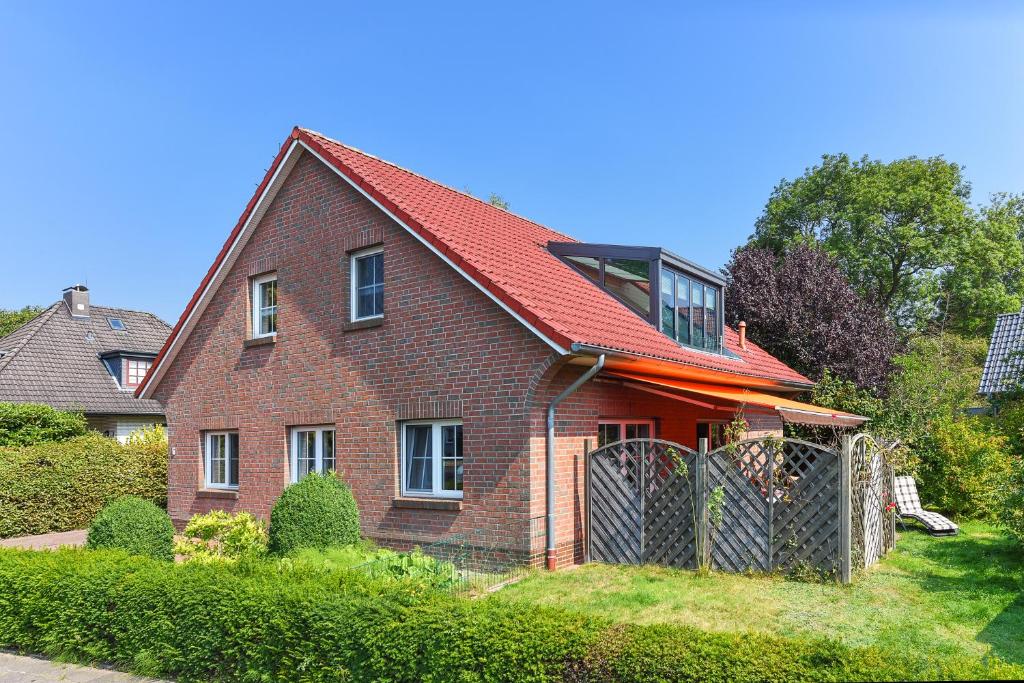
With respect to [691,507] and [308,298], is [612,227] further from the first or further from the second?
[691,507]

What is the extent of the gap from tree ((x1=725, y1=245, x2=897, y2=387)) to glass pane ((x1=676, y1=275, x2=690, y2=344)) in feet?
32.9

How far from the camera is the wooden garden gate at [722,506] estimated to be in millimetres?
10312

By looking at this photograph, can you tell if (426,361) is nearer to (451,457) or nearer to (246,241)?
(451,457)

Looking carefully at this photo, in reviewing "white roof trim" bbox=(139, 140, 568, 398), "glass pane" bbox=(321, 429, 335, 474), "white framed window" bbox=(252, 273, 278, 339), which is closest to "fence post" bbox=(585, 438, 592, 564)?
"white roof trim" bbox=(139, 140, 568, 398)

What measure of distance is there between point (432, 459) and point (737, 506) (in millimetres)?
4988

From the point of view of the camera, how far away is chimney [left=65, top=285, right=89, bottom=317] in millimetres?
33906

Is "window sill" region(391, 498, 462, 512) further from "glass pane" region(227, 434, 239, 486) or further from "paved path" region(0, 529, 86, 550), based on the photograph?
"paved path" region(0, 529, 86, 550)

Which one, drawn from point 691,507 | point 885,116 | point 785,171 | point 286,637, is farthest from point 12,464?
point 785,171

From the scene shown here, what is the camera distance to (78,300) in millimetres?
34094

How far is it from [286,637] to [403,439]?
630cm

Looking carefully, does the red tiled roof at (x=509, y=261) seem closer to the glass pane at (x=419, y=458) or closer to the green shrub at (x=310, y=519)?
the glass pane at (x=419, y=458)

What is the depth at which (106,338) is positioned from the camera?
3356 centimetres

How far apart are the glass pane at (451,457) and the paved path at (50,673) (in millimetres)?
5502

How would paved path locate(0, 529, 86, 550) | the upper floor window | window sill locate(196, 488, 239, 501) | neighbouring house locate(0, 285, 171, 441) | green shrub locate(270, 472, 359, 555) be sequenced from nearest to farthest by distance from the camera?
green shrub locate(270, 472, 359, 555)
window sill locate(196, 488, 239, 501)
paved path locate(0, 529, 86, 550)
neighbouring house locate(0, 285, 171, 441)
the upper floor window
